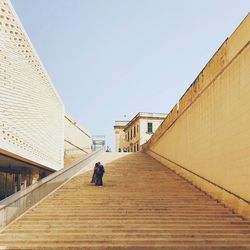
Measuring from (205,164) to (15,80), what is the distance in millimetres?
10668

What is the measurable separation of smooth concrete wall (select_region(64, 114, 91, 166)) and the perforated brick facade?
Result: 778 centimetres

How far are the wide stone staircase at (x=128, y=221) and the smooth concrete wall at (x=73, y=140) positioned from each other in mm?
21623

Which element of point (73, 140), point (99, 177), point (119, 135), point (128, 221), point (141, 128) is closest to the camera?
point (128, 221)

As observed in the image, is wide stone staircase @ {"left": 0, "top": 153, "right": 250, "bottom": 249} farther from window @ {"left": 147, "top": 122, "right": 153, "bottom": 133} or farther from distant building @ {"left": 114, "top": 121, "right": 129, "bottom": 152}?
distant building @ {"left": 114, "top": 121, "right": 129, "bottom": 152}

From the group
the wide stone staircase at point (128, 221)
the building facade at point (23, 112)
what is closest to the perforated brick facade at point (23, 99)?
the building facade at point (23, 112)

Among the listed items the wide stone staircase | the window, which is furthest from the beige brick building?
the window

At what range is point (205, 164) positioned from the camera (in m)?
11.9

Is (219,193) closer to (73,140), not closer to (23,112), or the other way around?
(23,112)

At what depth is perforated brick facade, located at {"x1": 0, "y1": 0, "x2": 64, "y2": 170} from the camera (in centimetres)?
1700

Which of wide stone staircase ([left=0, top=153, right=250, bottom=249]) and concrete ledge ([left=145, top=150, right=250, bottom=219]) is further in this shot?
concrete ledge ([left=145, top=150, right=250, bottom=219])

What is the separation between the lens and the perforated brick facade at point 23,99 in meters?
17.0

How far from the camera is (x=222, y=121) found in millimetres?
10430

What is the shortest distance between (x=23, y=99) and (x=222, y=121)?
12.0 m

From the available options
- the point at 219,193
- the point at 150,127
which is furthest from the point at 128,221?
the point at 150,127
